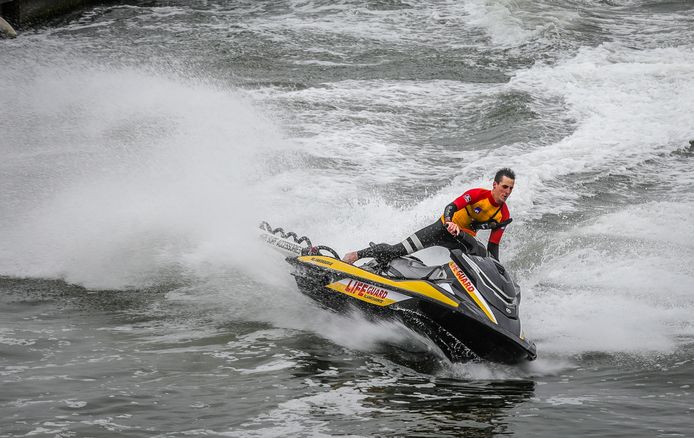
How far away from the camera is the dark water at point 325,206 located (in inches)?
258

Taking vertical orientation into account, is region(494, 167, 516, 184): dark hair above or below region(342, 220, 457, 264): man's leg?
above

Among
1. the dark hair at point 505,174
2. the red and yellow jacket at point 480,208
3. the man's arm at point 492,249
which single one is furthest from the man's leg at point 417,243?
the dark hair at point 505,174

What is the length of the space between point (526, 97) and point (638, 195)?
4663mm

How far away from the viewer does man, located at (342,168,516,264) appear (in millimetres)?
8031

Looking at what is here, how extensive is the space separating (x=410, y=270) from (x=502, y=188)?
1133 millimetres

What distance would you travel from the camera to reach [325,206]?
11.7 meters

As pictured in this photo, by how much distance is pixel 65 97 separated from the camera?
15758 millimetres

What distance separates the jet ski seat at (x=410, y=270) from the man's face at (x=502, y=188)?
35.6 inches

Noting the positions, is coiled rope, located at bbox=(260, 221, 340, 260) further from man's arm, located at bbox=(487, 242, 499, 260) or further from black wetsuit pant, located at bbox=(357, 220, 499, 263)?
man's arm, located at bbox=(487, 242, 499, 260)

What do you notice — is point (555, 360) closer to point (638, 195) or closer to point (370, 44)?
point (638, 195)

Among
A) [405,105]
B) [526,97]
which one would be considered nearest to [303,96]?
[405,105]

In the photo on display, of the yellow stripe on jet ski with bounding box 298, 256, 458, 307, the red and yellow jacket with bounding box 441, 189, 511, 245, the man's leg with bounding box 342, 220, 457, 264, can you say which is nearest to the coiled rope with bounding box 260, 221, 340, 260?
the yellow stripe on jet ski with bounding box 298, 256, 458, 307

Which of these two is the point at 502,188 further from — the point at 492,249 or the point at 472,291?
the point at 472,291

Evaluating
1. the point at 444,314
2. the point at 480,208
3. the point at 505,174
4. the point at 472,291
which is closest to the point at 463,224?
the point at 480,208
